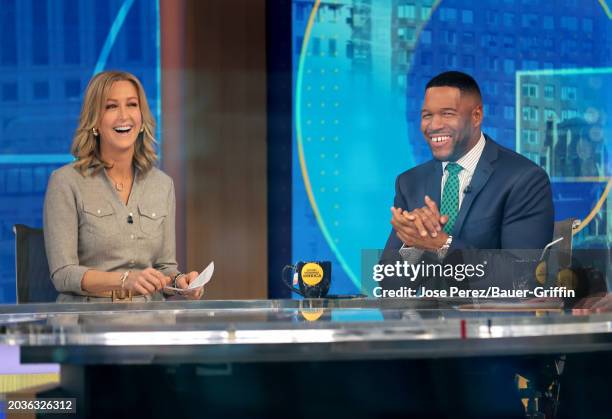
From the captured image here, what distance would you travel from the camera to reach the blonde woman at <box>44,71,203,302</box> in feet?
8.37

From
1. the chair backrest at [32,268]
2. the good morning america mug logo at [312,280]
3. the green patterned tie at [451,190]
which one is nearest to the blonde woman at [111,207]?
the chair backrest at [32,268]

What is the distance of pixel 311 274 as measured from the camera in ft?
7.54

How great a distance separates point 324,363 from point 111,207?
4.27ft

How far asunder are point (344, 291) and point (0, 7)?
2.07m

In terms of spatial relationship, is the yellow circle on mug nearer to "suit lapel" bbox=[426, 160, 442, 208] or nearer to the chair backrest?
the chair backrest

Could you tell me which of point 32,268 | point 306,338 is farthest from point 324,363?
point 32,268

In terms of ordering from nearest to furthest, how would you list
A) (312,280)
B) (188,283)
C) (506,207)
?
(312,280)
(188,283)
(506,207)

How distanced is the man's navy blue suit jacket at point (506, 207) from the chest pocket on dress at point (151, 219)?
26.1 inches

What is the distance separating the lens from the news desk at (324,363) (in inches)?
59.4

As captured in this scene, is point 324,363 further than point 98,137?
No

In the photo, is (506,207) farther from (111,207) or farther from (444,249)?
(111,207)

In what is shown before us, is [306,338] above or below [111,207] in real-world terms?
below

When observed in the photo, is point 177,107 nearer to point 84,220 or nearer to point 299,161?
point 299,161

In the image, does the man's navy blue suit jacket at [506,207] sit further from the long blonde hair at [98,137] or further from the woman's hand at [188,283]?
the long blonde hair at [98,137]
